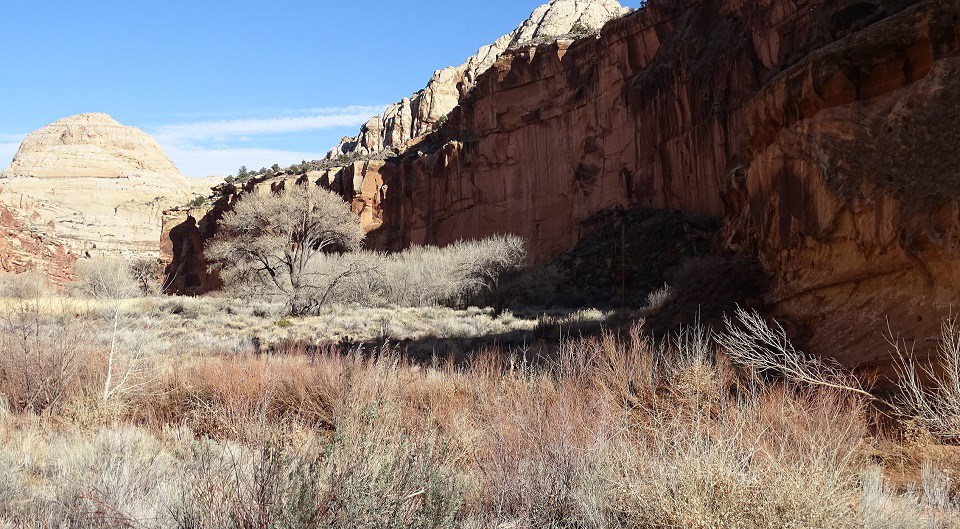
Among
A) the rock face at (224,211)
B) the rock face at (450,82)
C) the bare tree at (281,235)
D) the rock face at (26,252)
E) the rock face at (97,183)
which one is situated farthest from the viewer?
the rock face at (450,82)

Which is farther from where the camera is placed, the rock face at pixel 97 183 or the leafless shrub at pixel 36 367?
the rock face at pixel 97 183

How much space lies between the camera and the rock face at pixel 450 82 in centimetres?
7819

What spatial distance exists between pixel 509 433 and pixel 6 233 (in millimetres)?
38138

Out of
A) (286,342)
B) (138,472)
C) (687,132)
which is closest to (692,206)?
(687,132)

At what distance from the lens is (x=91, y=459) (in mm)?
4852

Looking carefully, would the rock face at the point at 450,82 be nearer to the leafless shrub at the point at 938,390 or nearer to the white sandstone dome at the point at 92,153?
the white sandstone dome at the point at 92,153

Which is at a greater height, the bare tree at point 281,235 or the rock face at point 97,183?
the rock face at point 97,183

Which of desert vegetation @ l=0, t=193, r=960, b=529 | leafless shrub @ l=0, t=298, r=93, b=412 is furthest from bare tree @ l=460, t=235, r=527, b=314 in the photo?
leafless shrub @ l=0, t=298, r=93, b=412

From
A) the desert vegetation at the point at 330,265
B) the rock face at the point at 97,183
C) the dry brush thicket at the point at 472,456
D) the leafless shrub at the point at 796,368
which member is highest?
the rock face at the point at 97,183

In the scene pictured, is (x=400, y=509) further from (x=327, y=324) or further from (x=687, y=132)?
(x=687, y=132)

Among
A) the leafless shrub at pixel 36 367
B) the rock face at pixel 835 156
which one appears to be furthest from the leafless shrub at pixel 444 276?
the leafless shrub at pixel 36 367

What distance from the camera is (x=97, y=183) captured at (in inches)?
4028

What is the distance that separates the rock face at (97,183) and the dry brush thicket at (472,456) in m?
62.2

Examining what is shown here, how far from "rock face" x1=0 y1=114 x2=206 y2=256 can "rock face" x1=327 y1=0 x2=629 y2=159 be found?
99.2ft
